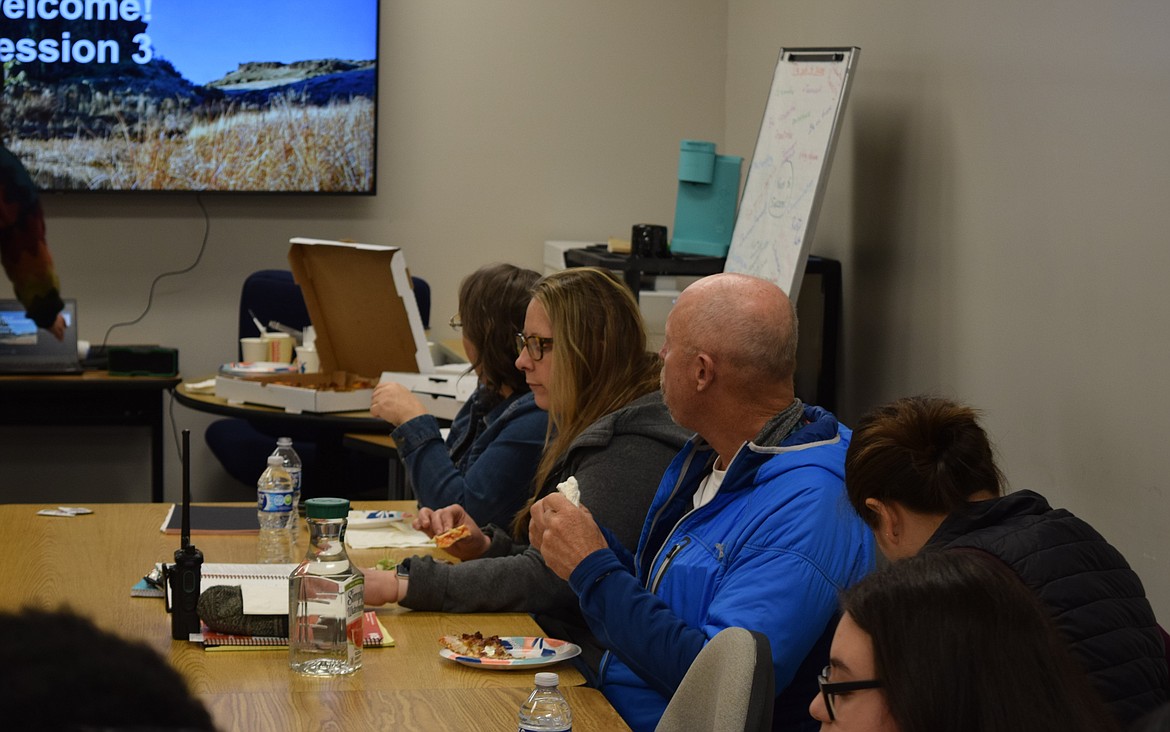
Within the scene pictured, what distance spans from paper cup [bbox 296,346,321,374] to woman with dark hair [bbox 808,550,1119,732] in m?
3.47

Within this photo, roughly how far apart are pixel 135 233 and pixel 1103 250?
410cm

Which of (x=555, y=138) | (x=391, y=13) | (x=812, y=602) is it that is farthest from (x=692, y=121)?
(x=812, y=602)

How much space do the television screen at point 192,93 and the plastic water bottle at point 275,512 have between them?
3.06m

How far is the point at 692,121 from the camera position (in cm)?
591

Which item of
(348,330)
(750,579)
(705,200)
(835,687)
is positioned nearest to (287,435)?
(348,330)

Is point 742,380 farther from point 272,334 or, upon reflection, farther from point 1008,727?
point 272,334

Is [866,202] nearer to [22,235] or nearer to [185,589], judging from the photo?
[185,589]

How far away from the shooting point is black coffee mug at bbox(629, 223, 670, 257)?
453cm

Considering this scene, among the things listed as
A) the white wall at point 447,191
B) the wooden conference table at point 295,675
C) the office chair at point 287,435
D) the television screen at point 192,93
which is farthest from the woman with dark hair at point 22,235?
the white wall at point 447,191

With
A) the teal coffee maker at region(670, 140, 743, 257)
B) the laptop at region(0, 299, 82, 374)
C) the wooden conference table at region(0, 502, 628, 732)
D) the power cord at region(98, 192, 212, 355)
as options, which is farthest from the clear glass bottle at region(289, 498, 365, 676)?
the power cord at region(98, 192, 212, 355)

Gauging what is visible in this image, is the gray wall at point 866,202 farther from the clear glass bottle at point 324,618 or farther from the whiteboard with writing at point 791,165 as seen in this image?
Result: the clear glass bottle at point 324,618

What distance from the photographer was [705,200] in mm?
4641

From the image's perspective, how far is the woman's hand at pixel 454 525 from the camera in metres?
2.64

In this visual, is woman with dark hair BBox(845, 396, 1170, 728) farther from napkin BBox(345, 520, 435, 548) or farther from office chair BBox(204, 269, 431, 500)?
office chair BBox(204, 269, 431, 500)
